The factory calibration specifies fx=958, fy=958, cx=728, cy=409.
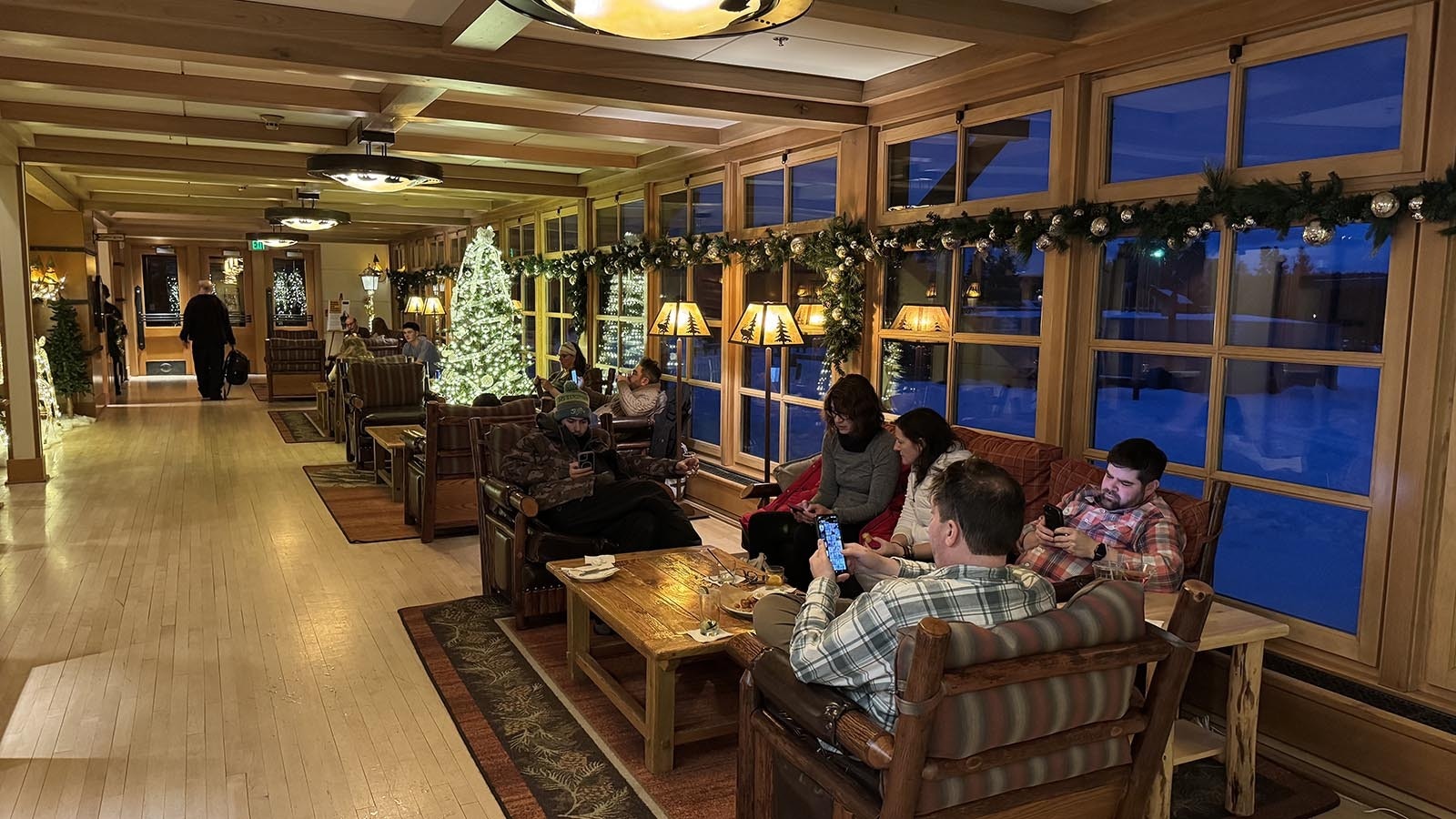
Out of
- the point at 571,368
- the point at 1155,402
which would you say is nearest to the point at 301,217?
the point at 571,368

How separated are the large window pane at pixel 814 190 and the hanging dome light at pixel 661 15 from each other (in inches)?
156

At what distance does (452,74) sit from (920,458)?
2874 millimetres

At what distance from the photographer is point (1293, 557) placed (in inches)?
142

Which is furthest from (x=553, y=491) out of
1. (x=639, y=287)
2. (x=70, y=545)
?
(x=639, y=287)

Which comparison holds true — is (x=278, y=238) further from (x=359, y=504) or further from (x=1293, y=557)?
Answer: (x=1293, y=557)

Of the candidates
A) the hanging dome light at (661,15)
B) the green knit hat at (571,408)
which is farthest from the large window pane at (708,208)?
the hanging dome light at (661,15)

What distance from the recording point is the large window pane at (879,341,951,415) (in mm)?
5355

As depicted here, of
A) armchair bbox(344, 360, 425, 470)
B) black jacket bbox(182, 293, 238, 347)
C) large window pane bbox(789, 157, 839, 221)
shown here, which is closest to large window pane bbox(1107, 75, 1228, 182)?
large window pane bbox(789, 157, 839, 221)

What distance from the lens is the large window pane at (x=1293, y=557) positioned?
3.43 meters

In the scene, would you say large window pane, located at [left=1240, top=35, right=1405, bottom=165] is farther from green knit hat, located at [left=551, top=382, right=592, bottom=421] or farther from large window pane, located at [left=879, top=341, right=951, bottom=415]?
green knit hat, located at [left=551, top=382, right=592, bottom=421]

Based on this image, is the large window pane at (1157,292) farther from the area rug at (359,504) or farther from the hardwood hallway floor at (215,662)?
the area rug at (359,504)

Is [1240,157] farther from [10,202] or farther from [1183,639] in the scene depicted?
[10,202]

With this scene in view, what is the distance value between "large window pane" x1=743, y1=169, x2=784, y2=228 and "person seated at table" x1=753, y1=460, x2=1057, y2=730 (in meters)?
4.84

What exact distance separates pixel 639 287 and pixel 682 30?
6.75 metres
